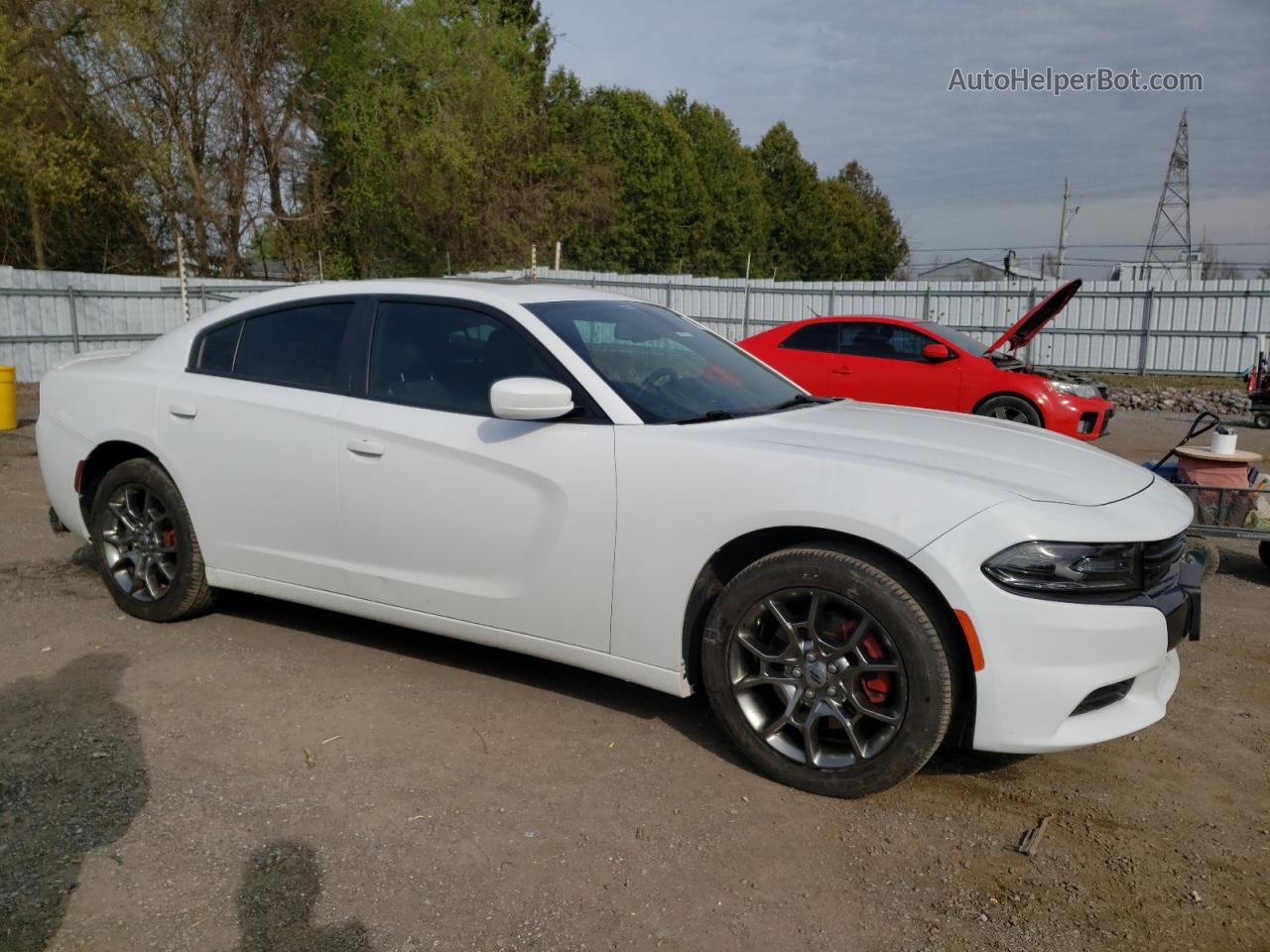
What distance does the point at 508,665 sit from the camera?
14.3ft

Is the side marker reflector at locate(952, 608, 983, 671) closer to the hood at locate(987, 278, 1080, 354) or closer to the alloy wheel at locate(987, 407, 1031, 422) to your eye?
the hood at locate(987, 278, 1080, 354)

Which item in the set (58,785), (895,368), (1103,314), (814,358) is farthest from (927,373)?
(1103,314)

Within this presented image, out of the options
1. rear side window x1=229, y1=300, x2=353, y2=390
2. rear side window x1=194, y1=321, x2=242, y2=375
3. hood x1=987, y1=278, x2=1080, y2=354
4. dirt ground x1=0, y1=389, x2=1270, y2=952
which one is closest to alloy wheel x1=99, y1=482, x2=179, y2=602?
dirt ground x1=0, y1=389, x2=1270, y2=952

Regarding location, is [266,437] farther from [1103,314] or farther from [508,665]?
[1103,314]

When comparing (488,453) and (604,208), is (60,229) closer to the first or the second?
(604,208)

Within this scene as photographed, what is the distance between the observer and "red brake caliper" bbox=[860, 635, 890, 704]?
10.0 feet

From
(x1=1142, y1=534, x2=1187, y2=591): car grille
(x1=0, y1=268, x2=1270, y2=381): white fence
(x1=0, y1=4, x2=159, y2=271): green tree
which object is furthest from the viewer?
(x1=0, y1=4, x2=159, y2=271): green tree

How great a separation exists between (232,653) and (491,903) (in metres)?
2.37

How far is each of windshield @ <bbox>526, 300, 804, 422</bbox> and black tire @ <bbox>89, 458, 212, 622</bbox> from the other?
2.05 m

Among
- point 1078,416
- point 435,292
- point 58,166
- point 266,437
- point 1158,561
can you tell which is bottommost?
point 1078,416

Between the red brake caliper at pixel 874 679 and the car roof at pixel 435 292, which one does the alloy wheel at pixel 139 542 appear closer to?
the car roof at pixel 435 292

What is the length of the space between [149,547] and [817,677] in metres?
3.33

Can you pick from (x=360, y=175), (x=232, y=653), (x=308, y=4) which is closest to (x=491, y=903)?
(x=232, y=653)

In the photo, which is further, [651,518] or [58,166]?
[58,166]
